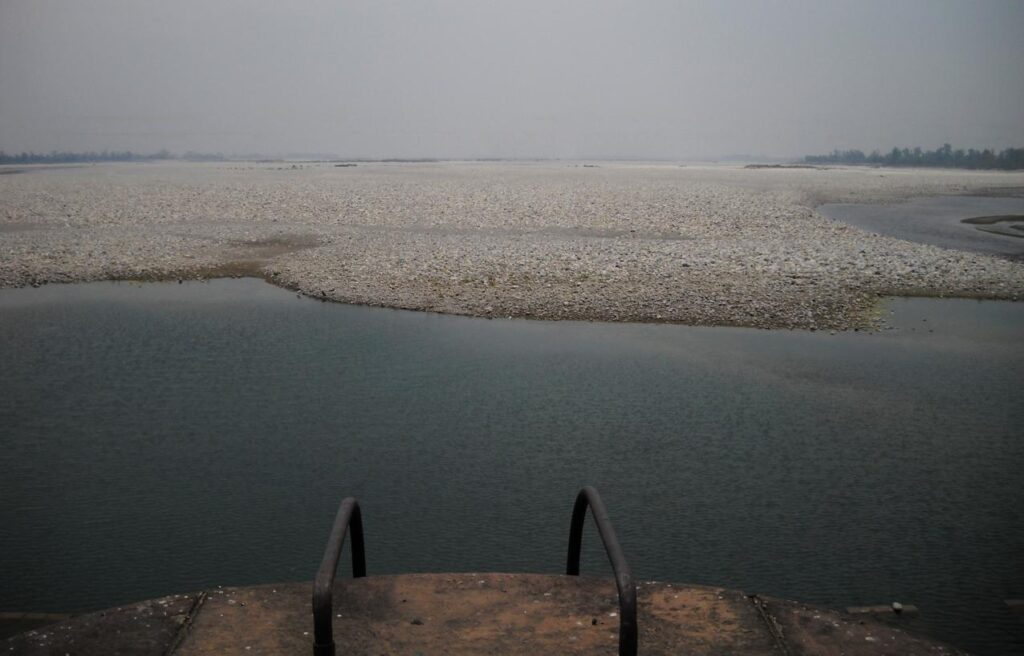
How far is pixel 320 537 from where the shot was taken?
713 cm

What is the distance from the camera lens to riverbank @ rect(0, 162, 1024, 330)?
54.6ft

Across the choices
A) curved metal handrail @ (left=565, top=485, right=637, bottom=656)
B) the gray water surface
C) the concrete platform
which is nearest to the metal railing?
curved metal handrail @ (left=565, top=485, right=637, bottom=656)

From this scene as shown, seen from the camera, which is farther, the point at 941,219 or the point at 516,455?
the point at 941,219

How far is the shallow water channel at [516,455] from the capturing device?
6.71 metres

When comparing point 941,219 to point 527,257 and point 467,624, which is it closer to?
point 527,257

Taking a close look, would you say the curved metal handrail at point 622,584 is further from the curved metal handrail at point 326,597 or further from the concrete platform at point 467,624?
the curved metal handrail at point 326,597

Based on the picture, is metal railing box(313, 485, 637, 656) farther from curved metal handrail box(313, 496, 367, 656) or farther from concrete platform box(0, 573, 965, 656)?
concrete platform box(0, 573, 965, 656)

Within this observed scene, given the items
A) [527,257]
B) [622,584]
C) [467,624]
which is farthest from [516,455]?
[527,257]

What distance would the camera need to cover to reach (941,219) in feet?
122

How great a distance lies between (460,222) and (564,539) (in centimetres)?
2479

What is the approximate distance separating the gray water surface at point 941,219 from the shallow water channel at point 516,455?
1377 cm

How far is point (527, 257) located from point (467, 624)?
17215mm

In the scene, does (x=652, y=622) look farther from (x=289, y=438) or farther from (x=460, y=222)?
(x=460, y=222)

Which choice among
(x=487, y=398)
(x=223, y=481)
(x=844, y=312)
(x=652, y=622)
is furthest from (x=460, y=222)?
Result: (x=652, y=622)
